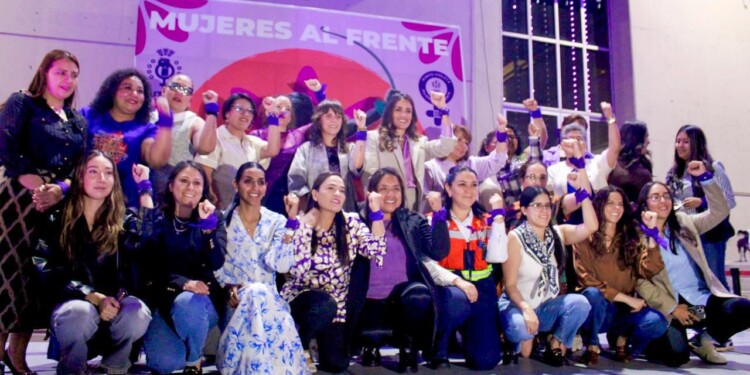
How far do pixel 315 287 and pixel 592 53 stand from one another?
260 inches

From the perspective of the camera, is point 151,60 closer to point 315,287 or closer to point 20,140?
point 20,140

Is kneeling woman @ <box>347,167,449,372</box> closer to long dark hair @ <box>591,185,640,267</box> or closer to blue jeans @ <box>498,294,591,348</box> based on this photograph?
blue jeans @ <box>498,294,591,348</box>

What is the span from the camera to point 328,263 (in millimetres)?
3023

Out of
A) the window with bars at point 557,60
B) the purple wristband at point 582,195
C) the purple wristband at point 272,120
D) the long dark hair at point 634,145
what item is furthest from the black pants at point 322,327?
the window with bars at point 557,60

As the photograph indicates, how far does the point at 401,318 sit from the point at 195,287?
41.3 inches

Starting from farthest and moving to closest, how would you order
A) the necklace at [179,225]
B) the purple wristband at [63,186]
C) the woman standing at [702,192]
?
the woman standing at [702,192], the necklace at [179,225], the purple wristband at [63,186]

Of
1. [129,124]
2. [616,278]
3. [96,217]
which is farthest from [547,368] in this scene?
[129,124]

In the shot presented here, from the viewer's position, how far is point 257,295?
270cm

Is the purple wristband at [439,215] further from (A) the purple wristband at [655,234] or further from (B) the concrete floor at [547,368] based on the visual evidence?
(A) the purple wristband at [655,234]

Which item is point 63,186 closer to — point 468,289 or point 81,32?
point 468,289

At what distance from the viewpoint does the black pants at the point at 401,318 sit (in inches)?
118

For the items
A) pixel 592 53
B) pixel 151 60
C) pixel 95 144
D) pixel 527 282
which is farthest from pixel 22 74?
pixel 592 53

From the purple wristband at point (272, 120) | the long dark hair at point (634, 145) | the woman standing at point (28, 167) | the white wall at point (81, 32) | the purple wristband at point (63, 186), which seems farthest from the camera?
the white wall at point (81, 32)

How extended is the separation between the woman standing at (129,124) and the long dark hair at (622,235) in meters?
2.53
